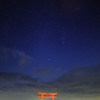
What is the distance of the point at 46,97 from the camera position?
27.2 m

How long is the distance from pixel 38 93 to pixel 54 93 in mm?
3023

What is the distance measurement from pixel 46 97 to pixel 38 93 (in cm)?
181

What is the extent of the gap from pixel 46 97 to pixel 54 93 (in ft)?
5.75

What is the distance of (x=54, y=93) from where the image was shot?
88.6 ft
